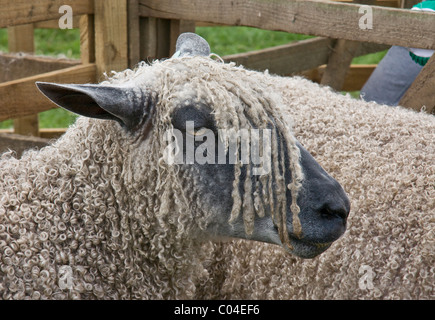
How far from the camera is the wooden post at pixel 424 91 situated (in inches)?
130

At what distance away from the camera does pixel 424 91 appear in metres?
3.37

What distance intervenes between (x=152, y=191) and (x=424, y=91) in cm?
185

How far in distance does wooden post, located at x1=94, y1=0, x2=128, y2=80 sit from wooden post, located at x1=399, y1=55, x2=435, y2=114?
66.3 inches

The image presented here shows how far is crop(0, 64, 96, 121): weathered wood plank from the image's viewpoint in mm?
3400

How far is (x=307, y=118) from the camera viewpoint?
2998mm

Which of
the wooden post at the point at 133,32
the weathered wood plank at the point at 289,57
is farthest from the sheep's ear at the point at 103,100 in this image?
the weathered wood plank at the point at 289,57

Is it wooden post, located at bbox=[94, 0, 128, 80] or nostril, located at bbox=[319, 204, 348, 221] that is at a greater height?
wooden post, located at bbox=[94, 0, 128, 80]

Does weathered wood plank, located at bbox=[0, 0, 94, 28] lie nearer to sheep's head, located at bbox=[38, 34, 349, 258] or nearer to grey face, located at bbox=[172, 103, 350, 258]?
sheep's head, located at bbox=[38, 34, 349, 258]

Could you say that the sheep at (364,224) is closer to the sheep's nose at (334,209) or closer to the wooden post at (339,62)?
the sheep's nose at (334,209)

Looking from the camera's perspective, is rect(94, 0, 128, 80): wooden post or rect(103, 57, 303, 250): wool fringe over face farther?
rect(94, 0, 128, 80): wooden post

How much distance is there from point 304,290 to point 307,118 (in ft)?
2.75

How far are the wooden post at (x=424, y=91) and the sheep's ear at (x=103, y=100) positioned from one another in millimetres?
1803

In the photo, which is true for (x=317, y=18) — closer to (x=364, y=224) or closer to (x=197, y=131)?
(x=364, y=224)

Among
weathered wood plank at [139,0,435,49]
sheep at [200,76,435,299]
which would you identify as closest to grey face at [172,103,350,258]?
sheep at [200,76,435,299]
